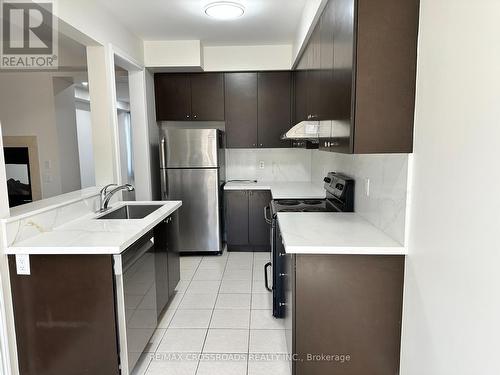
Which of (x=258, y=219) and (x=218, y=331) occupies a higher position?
(x=258, y=219)

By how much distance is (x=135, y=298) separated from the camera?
1.95m

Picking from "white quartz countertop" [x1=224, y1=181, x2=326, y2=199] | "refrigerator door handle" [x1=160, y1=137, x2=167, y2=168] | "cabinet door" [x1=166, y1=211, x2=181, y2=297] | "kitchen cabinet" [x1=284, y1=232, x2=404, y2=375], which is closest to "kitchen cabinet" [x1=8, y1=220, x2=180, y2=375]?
"cabinet door" [x1=166, y1=211, x2=181, y2=297]

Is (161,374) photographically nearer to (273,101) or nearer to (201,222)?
(201,222)

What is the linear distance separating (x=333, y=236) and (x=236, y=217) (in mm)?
2494

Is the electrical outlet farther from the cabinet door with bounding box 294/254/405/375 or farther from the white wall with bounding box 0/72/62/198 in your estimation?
the white wall with bounding box 0/72/62/198

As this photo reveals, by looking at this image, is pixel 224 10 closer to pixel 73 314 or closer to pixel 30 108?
pixel 73 314

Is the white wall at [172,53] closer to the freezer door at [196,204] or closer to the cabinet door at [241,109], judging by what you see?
the cabinet door at [241,109]

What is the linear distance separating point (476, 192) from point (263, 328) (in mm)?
1876

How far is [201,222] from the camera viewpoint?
4.10 metres

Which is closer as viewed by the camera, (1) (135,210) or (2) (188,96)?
(1) (135,210)

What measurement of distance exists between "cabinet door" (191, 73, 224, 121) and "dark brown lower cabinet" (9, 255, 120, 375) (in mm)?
2970

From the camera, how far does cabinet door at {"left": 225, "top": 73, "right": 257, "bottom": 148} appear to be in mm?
4309

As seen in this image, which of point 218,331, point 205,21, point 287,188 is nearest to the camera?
point 218,331

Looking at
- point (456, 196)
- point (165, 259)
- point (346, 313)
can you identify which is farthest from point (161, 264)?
point (456, 196)
